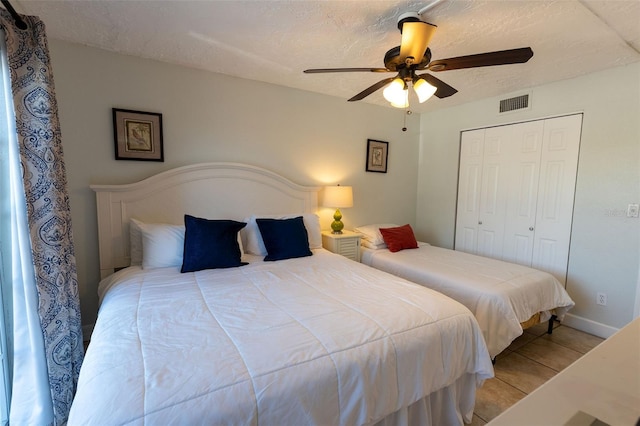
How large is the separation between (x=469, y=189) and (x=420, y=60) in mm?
2455

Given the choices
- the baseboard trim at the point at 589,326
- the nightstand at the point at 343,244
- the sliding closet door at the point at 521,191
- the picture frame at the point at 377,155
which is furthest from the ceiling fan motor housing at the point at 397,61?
the baseboard trim at the point at 589,326

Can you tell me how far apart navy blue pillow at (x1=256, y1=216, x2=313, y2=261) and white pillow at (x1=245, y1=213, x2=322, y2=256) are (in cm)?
8

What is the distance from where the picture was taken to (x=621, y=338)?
3.11 feet

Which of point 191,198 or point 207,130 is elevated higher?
point 207,130

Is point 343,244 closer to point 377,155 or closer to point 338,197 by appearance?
point 338,197

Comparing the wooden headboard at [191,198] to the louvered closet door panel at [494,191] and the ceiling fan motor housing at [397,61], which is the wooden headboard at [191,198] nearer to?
the ceiling fan motor housing at [397,61]

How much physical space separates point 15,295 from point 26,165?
644mm

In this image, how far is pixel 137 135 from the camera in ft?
8.39

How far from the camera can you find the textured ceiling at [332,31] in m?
1.78

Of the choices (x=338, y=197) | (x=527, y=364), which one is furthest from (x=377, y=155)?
(x=527, y=364)

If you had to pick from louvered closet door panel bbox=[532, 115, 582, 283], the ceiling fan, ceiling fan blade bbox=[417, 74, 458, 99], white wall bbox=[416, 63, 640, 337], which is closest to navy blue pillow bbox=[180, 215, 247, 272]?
the ceiling fan

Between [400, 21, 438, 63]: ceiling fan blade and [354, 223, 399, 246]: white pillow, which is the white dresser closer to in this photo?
[400, 21, 438, 63]: ceiling fan blade

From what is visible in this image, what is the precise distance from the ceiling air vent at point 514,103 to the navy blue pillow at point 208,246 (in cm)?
327

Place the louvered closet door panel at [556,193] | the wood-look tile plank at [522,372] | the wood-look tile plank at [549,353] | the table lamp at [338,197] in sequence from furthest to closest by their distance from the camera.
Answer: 1. the table lamp at [338,197]
2. the louvered closet door panel at [556,193]
3. the wood-look tile plank at [549,353]
4. the wood-look tile plank at [522,372]
